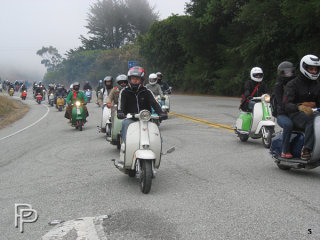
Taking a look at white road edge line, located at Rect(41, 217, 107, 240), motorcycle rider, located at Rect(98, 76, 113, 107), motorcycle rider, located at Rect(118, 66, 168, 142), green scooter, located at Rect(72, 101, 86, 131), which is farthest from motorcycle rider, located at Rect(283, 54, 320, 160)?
green scooter, located at Rect(72, 101, 86, 131)

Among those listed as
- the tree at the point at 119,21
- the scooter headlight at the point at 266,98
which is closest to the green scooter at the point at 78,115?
the scooter headlight at the point at 266,98

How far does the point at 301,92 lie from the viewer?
23.3 ft

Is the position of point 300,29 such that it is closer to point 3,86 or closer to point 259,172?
point 259,172

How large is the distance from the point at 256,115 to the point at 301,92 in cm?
346

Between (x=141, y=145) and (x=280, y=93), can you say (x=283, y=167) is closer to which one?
(x=280, y=93)

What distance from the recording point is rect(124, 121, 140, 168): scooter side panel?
6.64 m

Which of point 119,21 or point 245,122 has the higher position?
point 119,21

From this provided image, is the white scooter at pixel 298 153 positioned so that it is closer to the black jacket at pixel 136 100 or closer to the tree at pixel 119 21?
the black jacket at pixel 136 100

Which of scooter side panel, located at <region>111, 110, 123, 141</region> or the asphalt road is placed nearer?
the asphalt road

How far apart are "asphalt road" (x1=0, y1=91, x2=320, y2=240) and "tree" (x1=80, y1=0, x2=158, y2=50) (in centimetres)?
8567

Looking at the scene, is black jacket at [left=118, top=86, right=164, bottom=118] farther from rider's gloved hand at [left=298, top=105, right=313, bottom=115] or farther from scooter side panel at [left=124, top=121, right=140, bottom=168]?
rider's gloved hand at [left=298, top=105, right=313, bottom=115]

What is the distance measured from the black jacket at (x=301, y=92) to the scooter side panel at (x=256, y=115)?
3327 mm

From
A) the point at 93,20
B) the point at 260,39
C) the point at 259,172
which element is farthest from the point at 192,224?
the point at 93,20

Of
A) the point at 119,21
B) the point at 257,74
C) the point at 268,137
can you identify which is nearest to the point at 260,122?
the point at 268,137
